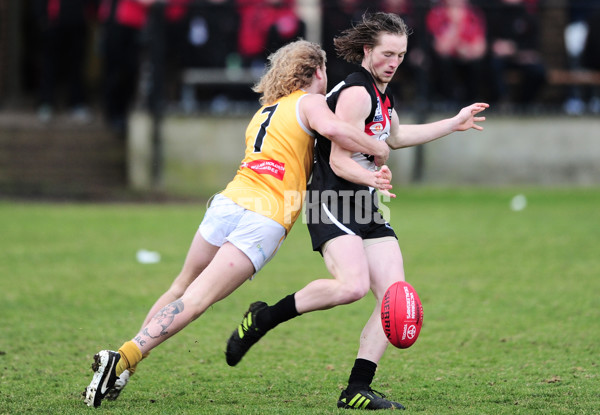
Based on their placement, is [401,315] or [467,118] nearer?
[401,315]

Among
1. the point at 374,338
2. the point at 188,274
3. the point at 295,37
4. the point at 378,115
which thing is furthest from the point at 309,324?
the point at 295,37

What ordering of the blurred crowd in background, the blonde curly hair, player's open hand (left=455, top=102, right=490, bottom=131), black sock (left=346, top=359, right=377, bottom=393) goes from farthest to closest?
the blurred crowd in background
player's open hand (left=455, top=102, right=490, bottom=131)
the blonde curly hair
black sock (left=346, top=359, right=377, bottom=393)

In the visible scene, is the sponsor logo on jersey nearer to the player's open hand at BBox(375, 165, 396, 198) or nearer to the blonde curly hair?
the player's open hand at BBox(375, 165, 396, 198)

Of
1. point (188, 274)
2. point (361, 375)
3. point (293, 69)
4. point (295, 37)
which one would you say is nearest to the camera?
point (361, 375)

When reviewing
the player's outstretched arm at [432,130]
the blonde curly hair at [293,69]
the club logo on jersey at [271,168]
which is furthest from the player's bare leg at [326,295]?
the blonde curly hair at [293,69]

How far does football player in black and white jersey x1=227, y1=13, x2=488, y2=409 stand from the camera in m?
5.31

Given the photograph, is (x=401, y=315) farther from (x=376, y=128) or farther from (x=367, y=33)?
(x=367, y=33)

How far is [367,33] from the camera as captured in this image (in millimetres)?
5535

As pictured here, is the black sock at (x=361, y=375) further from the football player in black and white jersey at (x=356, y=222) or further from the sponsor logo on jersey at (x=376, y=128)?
the sponsor logo on jersey at (x=376, y=128)

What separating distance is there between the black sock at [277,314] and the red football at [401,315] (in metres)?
0.51

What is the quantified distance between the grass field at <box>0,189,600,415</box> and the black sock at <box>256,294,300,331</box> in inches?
17.0

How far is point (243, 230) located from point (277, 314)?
501mm

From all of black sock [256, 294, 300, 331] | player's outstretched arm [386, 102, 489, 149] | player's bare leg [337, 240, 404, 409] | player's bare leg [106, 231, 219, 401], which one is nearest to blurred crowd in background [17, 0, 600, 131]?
player's outstretched arm [386, 102, 489, 149]

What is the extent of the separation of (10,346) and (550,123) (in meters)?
11.5
